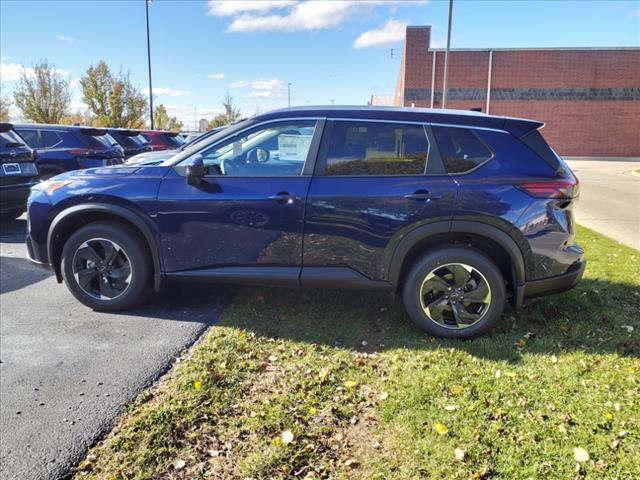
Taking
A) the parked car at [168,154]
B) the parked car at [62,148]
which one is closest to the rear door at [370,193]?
the parked car at [168,154]

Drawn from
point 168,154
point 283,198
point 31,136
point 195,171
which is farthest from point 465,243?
point 31,136

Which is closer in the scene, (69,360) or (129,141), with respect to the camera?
(69,360)

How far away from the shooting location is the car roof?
389 cm

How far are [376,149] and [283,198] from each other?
0.84 m

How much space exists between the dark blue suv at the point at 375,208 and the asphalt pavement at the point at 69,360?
0.54 meters

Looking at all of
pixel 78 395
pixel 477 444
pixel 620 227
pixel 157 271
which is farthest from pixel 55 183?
pixel 620 227

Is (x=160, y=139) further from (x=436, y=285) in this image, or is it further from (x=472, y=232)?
(x=472, y=232)

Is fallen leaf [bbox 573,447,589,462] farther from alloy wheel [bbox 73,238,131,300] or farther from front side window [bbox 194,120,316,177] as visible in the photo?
alloy wheel [bbox 73,238,131,300]

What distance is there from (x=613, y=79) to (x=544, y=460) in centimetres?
4339

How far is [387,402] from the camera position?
308 cm

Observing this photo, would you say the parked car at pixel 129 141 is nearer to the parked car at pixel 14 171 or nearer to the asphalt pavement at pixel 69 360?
the parked car at pixel 14 171

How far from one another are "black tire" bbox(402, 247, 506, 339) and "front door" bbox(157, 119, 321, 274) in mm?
968

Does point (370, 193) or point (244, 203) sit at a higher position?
point (370, 193)

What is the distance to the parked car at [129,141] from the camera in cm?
1284
